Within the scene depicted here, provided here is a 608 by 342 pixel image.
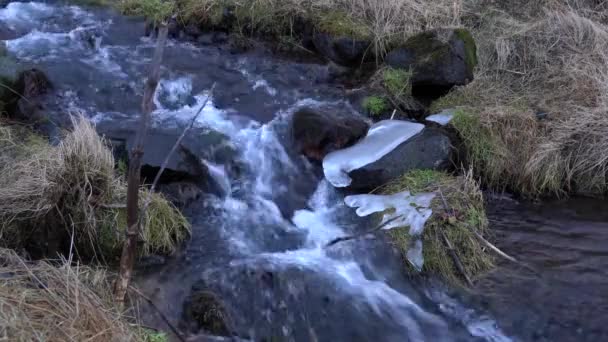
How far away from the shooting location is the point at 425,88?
6.64 metres

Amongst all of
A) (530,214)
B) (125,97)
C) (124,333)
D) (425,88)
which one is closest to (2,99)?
(125,97)

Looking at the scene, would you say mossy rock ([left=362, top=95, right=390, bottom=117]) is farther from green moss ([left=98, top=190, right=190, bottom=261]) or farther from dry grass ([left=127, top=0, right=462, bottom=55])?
green moss ([left=98, top=190, right=190, bottom=261])

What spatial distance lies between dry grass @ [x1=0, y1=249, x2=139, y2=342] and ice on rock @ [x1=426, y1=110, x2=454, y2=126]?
11.9 feet

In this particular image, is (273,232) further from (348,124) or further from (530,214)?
(530,214)

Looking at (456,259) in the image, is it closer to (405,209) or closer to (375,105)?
(405,209)

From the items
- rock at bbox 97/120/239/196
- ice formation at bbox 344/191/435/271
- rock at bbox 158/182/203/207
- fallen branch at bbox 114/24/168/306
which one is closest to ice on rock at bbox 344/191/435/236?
ice formation at bbox 344/191/435/271

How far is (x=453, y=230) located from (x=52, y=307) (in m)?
2.89

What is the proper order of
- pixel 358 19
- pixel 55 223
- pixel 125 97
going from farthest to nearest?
1. pixel 358 19
2. pixel 125 97
3. pixel 55 223

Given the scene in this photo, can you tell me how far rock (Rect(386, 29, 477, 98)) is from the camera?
646 centimetres

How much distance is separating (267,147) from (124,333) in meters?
2.93

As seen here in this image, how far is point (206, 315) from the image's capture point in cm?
417

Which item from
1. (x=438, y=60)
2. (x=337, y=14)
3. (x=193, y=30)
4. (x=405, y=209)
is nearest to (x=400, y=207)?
(x=405, y=209)

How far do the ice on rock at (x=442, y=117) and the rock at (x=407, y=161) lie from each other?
0.41 m

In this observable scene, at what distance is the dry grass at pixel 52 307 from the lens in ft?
8.98
